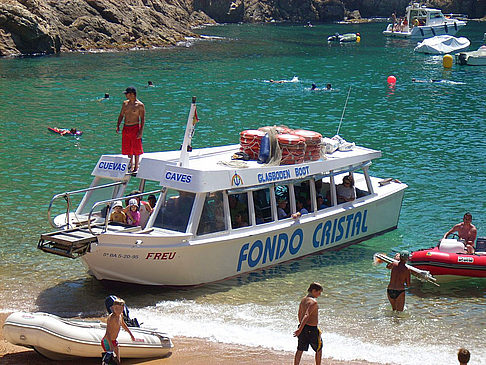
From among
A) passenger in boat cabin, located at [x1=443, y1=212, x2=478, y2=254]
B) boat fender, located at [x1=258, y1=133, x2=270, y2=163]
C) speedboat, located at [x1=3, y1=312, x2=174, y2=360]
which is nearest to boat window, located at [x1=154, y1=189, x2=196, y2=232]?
boat fender, located at [x1=258, y1=133, x2=270, y2=163]

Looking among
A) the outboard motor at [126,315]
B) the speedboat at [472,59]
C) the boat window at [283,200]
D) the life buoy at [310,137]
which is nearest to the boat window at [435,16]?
the speedboat at [472,59]

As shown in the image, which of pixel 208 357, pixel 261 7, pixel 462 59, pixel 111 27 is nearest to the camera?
pixel 208 357

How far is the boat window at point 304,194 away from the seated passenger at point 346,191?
127 centimetres

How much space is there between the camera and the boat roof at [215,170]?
15.3 meters

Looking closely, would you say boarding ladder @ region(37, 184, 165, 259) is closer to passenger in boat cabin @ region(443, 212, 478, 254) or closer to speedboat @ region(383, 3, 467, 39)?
passenger in boat cabin @ region(443, 212, 478, 254)

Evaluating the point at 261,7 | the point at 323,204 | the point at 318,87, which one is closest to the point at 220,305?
the point at 323,204

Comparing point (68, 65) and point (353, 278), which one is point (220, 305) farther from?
point (68, 65)

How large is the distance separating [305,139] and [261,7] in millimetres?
94559

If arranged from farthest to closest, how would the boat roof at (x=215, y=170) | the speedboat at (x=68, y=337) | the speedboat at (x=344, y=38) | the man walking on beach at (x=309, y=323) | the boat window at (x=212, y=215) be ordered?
the speedboat at (x=344, y=38)
the boat window at (x=212, y=215)
the boat roof at (x=215, y=170)
the speedboat at (x=68, y=337)
the man walking on beach at (x=309, y=323)

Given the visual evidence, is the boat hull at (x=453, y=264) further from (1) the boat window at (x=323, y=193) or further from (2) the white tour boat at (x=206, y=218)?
(1) the boat window at (x=323, y=193)

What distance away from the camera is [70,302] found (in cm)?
1527

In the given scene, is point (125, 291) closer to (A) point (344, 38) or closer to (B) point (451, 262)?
(B) point (451, 262)

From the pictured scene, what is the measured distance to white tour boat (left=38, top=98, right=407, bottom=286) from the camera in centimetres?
1488

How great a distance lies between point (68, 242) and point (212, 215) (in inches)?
123
